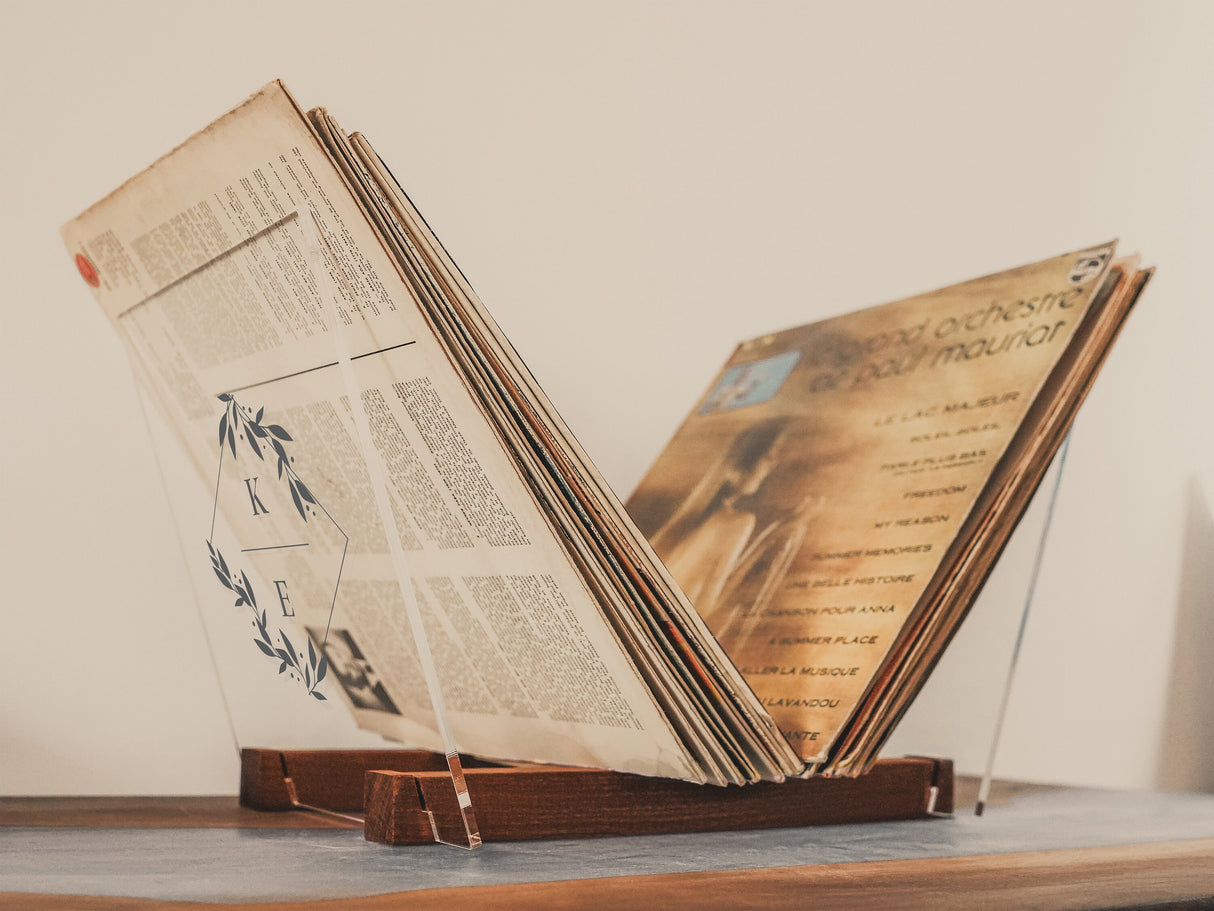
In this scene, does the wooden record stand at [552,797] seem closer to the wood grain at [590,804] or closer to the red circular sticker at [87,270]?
the wood grain at [590,804]

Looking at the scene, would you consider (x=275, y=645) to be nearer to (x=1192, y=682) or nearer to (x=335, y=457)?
(x=335, y=457)

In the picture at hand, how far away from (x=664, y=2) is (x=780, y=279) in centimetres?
28

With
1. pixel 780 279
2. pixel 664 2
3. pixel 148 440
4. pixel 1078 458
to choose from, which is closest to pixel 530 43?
pixel 664 2

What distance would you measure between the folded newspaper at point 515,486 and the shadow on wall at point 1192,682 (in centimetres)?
54

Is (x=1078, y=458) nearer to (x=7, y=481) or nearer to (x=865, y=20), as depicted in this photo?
(x=865, y=20)

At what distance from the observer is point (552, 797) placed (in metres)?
0.54

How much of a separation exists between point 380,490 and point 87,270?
252 millimetres

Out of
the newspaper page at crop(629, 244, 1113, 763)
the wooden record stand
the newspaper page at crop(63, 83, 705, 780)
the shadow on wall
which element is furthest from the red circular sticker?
the shadow on wall

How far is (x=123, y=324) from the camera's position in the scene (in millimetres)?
646

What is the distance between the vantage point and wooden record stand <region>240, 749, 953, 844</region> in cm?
50

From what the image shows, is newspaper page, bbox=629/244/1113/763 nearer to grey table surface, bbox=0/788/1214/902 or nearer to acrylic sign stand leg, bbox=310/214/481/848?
grey table surface, bbox=0/788/1214/902

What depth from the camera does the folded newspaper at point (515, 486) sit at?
0.48m

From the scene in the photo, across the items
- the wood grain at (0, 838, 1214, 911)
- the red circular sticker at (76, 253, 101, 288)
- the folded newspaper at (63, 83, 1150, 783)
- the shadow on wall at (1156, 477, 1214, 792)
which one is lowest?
the shadow on wall at (1156, 477, 1214, 792)

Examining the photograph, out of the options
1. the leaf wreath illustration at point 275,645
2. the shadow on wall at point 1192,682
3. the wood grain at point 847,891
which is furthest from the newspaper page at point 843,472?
the shadow on wall at point 1192,682
